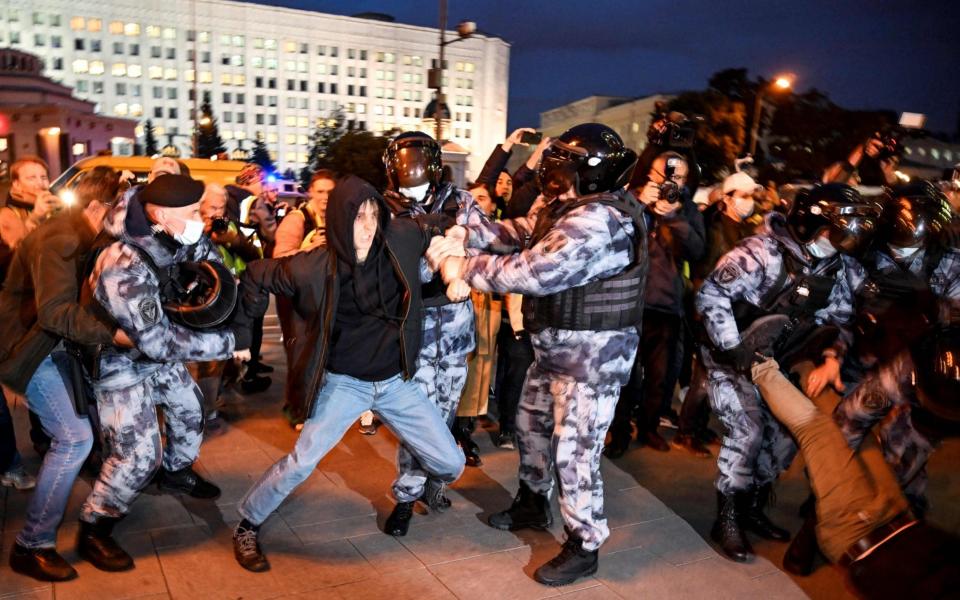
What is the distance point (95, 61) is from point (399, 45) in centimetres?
4018

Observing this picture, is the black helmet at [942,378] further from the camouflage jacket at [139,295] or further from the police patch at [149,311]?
the police patch at [149,311]

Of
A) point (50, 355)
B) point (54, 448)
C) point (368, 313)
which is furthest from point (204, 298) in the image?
point (54, 448)

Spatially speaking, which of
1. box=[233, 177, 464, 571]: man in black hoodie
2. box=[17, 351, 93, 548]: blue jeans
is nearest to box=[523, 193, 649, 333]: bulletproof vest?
box=[233, 177, 464, 571]: man in black hoodie

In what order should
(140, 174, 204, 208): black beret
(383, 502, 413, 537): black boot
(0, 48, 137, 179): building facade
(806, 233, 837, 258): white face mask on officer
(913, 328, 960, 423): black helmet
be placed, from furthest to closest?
1. (0, 48, 137, 179): building facade
2. (383, 502, 413, 537): black boot
3. (806, 233, 837, 258): white face mask on officer
4. (140, 174, 204, 208): black beret
5. (913, 328, 960, 423): black helmet

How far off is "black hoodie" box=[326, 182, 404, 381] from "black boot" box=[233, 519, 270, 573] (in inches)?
37.5

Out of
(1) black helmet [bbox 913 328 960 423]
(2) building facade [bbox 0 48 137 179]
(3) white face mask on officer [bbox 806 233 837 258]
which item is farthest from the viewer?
(2) building facade [bbox 0 48 137 179]

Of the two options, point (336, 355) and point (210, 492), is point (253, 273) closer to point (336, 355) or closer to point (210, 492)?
point (336, 355)

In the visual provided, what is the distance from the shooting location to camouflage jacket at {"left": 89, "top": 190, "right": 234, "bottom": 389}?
3.09 meters

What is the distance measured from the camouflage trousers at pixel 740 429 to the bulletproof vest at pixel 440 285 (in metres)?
1.55

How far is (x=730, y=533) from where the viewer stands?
4047mm

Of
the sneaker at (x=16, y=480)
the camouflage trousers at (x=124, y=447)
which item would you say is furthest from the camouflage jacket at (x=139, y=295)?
the sneaker at (x=16, y=480)

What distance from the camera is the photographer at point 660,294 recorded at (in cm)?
475

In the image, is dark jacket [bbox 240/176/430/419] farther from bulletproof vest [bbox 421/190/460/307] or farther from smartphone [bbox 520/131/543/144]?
smartphone [bbox 520/131/543/144]

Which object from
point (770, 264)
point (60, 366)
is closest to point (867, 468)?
point (770, 264)
